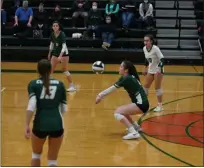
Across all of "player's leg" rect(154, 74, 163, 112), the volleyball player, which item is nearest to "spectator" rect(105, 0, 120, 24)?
the volleyball player

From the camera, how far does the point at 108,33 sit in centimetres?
1884

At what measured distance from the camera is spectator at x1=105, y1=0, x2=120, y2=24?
Result: 62.8 ft

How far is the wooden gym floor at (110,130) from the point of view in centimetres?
734

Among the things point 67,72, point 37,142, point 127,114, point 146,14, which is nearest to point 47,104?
point 37,142

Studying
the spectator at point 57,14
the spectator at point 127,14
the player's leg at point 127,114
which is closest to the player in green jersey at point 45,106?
the player's leg at point 127,114

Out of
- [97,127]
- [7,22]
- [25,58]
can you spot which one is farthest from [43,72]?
[7,22]

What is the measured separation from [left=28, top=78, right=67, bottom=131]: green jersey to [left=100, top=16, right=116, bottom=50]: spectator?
13012 millimetres

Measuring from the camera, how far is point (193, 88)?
13.5 m

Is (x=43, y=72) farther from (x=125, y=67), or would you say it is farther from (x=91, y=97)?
(x=91, y=97)

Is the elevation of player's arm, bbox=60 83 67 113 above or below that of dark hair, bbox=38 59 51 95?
below

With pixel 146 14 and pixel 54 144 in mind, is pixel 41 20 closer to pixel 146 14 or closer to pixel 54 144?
pixel 146 14

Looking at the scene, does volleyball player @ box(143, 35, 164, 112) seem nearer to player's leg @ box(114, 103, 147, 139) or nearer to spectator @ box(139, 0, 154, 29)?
player's leg @ box(114, 103, 147, 139)

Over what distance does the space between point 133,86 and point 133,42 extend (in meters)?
11.1

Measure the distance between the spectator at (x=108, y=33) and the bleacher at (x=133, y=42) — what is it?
0.29 metres
